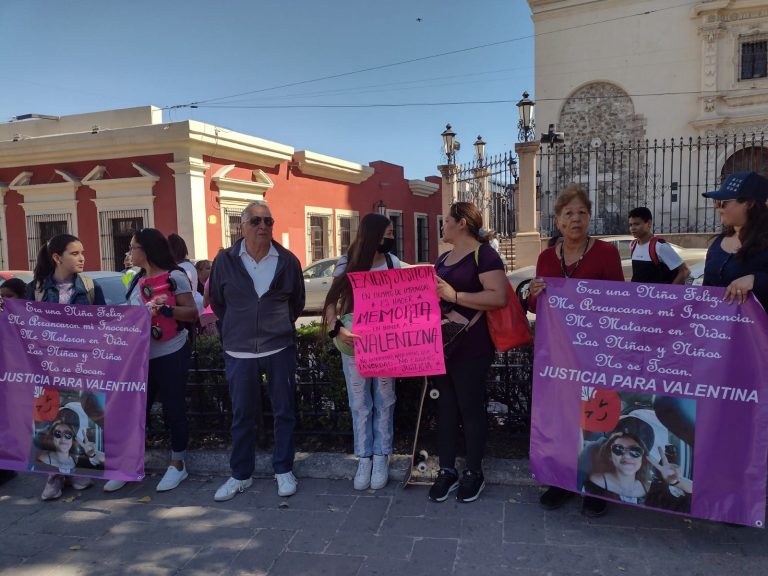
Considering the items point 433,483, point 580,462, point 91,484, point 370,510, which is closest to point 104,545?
point 91,484

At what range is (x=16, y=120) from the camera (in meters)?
17.1

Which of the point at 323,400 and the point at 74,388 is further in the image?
the point at 323,400

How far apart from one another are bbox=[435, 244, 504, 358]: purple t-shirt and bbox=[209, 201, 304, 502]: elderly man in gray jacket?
107 centimetres

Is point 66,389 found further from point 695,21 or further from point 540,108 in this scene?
point 695,21

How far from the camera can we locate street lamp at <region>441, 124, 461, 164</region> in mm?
17531

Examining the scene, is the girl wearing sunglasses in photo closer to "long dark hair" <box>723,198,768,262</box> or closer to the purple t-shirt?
the purple t-shirt

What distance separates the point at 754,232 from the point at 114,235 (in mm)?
14698

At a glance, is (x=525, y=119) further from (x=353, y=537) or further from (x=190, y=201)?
(x=353, y=537)

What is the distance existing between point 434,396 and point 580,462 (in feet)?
3.03

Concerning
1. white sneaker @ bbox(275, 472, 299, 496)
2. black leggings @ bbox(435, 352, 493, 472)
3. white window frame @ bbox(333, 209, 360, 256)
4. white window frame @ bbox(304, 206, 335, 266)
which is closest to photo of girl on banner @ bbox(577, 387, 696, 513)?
black leggings @ bbox(435, 352, 493, 472)

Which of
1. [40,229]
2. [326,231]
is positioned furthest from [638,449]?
[40,229]

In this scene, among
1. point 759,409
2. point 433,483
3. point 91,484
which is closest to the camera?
point 759,409

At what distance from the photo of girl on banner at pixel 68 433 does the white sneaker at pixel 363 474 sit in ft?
5.57

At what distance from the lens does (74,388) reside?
12.3 ft
